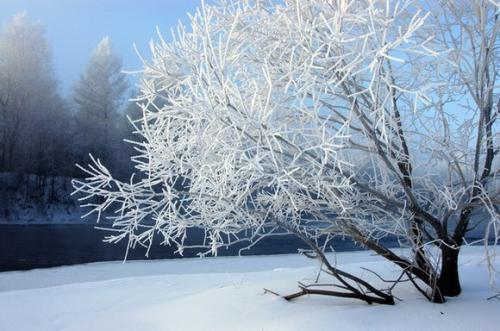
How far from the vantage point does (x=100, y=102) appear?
38.7 meters

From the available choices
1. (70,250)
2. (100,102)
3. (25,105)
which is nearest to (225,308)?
(70,250)

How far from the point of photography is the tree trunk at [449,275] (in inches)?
181

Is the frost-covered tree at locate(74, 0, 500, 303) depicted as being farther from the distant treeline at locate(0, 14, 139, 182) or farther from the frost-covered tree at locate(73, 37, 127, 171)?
the frost-covered tree at locate(73, 37, 127, 171)

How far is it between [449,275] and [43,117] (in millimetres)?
33846

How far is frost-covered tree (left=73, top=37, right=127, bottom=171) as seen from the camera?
37.0 meters

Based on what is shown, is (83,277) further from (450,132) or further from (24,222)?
(24,222)

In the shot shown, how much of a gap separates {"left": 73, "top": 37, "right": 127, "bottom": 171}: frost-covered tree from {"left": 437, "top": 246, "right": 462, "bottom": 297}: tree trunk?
3416 cm

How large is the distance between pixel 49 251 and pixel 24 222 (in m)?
14.5

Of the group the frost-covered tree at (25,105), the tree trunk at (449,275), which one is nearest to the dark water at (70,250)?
the tree trunk at (449,275)

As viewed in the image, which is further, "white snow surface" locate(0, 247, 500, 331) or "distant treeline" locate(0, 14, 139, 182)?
"distant treeline" locate(0, 14, 139, 182)

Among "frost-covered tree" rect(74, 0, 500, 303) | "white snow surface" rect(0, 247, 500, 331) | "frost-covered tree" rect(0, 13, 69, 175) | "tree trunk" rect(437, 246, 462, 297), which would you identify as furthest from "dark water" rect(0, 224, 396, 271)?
"frost-covered tree" rect(0, 13, 69, 175)

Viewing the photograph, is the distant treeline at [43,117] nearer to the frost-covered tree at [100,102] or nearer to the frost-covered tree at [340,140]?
the frost-covered tree at [100,102]

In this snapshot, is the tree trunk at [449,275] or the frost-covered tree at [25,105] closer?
the tree trunk at [449,275]

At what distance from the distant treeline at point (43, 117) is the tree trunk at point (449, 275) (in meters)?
31.4
